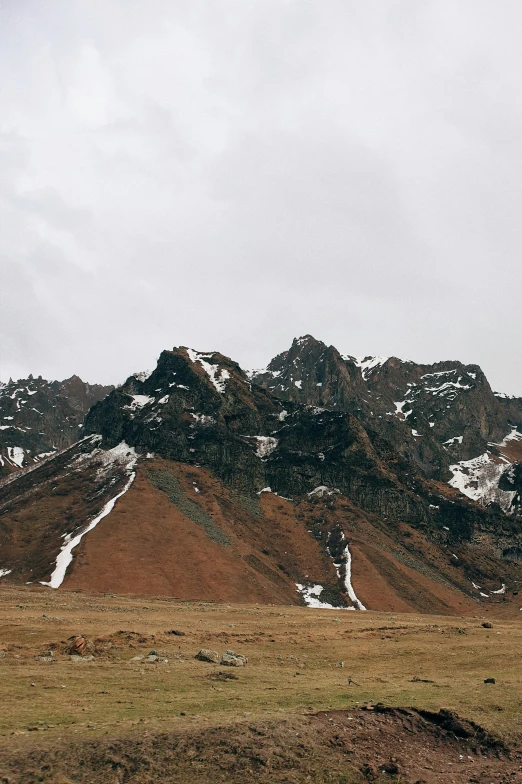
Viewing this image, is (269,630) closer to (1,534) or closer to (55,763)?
(55,763)

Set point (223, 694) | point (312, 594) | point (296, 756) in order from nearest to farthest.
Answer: point (296, 756), point (223, 694), point (312, 594)

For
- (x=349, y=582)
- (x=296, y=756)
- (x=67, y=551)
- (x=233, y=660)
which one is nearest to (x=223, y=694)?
(x=296, y=756)

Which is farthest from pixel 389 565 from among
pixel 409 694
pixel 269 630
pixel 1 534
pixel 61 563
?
pixel 409 694

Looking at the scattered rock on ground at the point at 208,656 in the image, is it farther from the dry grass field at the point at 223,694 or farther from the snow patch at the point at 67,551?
the snow patch at the point at 67,551

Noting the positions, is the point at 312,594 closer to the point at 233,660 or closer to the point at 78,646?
the point at 233,660

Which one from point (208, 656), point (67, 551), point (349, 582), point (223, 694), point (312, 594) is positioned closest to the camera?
point (223, 694)

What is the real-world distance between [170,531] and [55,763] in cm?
16557

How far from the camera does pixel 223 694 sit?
3209cm

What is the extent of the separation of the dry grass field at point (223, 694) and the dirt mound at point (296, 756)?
7 centimetres

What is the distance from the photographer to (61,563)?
15288 cm

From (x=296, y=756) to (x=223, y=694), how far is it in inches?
376

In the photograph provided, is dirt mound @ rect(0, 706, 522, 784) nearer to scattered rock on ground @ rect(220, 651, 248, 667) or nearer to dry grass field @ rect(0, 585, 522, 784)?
dry grass field @ rect(0, 585, 522, 784)

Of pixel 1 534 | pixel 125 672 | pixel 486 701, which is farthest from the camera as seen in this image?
pixel 1 534

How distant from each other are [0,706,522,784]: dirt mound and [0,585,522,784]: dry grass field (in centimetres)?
7
